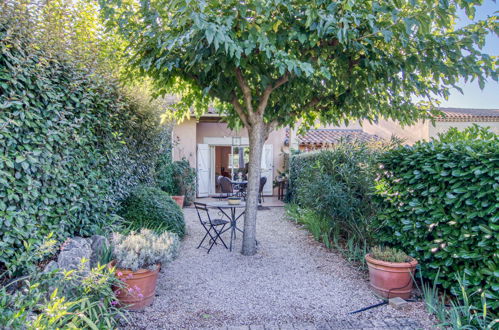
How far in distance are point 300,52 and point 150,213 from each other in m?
3.42

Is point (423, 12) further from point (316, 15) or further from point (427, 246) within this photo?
point (427, 246)

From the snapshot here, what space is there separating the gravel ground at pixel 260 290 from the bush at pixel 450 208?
0.59 meters

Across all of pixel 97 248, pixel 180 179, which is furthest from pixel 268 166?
pixel 97 248

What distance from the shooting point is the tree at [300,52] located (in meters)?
3.15

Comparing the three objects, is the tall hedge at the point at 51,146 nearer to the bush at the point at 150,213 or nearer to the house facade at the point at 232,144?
the bush at the point at 150,213

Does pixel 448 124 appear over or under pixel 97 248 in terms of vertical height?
over

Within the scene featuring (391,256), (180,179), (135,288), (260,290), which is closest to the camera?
(135,288)

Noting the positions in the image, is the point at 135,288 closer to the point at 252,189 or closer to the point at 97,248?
the point at 97,248

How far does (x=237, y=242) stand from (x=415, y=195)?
123 inches

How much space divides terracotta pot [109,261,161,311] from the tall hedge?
844 mm

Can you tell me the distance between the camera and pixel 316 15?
3.16 m

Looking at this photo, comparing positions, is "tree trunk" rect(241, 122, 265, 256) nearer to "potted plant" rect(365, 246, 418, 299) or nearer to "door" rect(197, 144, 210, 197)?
"potted plant" rect(365, 246, 418, 299)

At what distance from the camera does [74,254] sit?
298 centimetres

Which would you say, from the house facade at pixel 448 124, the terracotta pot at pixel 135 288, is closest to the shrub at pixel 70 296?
the terracotta pot at pixel 135 288
